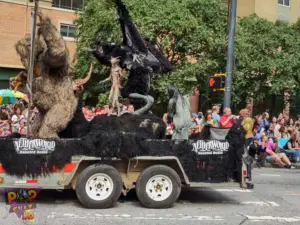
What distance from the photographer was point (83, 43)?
71.9 ft

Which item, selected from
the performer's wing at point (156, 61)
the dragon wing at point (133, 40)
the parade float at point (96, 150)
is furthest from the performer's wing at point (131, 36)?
the parade float at point (96, 150)

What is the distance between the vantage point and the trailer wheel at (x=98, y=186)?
787cm

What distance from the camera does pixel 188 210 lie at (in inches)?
325

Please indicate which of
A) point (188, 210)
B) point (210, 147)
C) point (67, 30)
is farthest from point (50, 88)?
point (67, 30)

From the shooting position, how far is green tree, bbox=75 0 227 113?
20375mm

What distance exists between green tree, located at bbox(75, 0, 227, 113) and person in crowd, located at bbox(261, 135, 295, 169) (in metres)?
5.07

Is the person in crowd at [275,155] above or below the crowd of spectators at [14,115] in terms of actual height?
below

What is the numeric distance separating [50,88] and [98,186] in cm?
180

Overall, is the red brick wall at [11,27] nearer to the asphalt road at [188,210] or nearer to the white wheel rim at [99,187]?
the asphalt road at [188,210]

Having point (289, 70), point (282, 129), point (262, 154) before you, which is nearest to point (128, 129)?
point (262, 154)

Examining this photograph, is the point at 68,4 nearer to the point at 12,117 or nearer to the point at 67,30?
the point at 67,30

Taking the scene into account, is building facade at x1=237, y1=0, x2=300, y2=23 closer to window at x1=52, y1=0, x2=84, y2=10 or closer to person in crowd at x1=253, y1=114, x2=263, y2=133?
window at x1=52, y1=0, x2=84, y2=10

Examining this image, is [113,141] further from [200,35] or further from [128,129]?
[200,35]

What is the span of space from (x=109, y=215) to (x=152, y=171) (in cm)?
98
